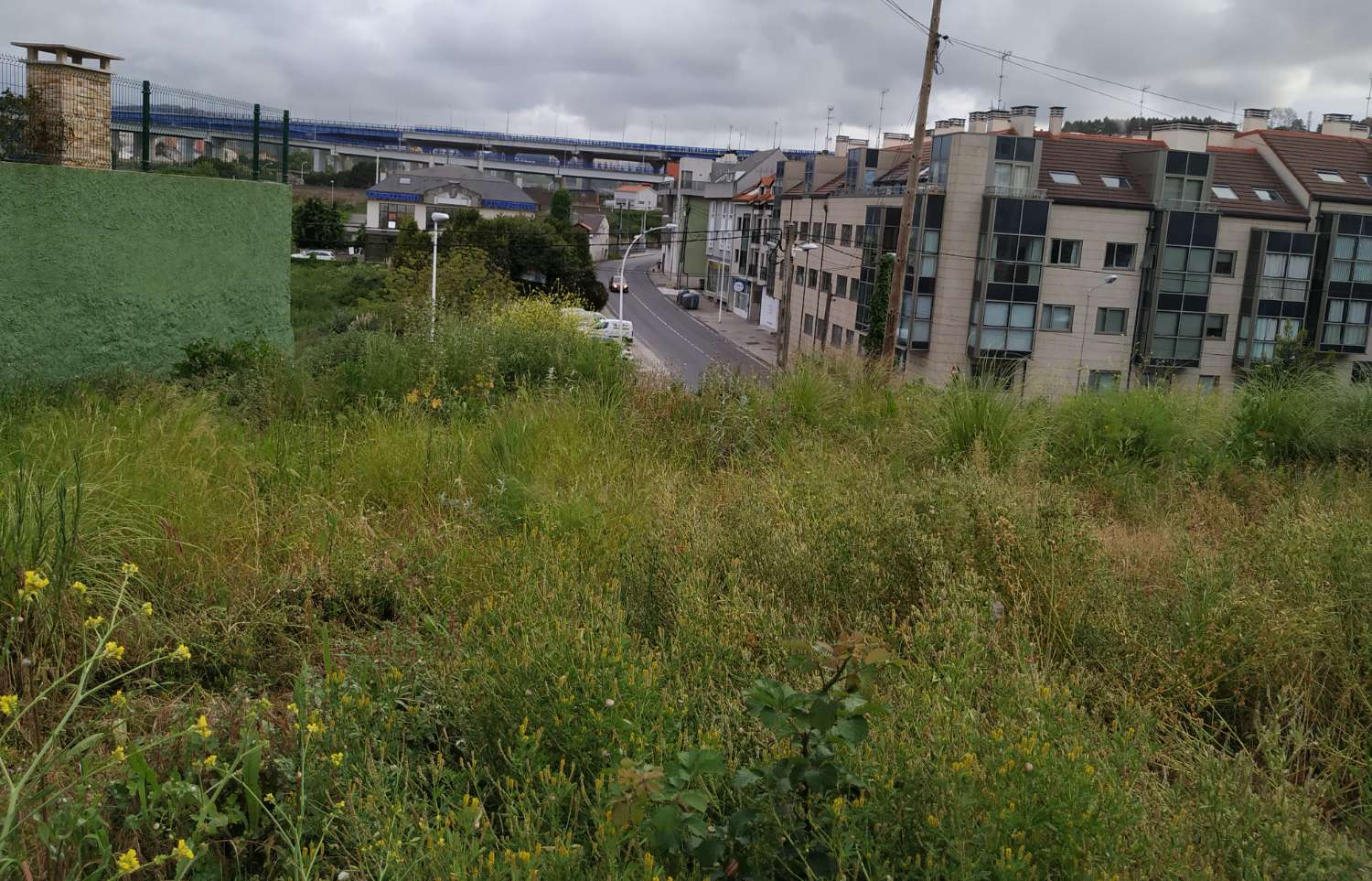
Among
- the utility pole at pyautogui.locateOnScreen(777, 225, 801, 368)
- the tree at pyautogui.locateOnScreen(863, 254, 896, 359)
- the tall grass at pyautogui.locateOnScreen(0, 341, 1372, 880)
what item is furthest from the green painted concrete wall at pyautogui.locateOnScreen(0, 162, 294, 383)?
the tree at pyautogui.locateOnScreen(863, 254, 896, 359)

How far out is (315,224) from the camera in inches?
2050

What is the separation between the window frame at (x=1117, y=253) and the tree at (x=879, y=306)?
9606 mm

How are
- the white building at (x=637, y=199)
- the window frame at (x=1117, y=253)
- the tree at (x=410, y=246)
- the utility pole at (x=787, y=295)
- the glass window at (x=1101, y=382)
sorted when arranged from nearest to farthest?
the glass window at (x=1101, y=382) → the utility pole at (x=787, y=295) → the window frame at (x=1117, y=253) → the tree at (x=410, y=246) → the white building at (x=637, y=199)

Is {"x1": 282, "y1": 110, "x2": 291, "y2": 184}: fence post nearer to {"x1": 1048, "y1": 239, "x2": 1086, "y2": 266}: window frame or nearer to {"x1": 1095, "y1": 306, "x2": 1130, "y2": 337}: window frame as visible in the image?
{"x1": 1048, "y1": 239, "x2": 1086, "y2": 266}: window frame

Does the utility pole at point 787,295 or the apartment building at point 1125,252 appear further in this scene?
the apartment building at point 1125,252

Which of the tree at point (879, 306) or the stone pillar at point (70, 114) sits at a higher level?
the stone pillar at point (70, 114)

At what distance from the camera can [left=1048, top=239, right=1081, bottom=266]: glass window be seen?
35.7m

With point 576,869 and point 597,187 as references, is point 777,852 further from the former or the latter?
point 597,187

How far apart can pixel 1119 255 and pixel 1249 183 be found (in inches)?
263

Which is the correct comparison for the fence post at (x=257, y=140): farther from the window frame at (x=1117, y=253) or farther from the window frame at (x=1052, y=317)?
the window frame at (x=1117, y=253)

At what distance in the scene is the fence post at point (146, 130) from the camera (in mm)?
10250

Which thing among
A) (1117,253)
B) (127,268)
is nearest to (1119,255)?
(1117,253)

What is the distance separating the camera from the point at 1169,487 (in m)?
6.43

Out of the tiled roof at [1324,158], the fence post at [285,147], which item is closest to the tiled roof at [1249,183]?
the tiled roof at [1324,158]
